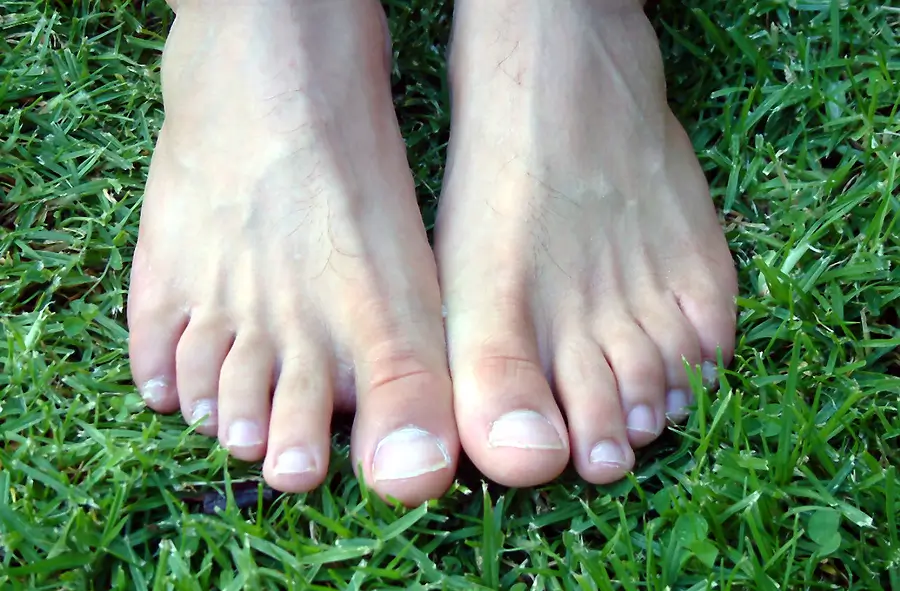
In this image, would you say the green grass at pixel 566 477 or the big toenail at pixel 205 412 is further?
the big toenail at pixel 205 412

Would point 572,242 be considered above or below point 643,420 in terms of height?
above

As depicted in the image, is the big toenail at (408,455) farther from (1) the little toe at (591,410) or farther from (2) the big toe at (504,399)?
(1) the little toe at (591,410)

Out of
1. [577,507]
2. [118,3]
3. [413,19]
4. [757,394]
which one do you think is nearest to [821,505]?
[757,394]

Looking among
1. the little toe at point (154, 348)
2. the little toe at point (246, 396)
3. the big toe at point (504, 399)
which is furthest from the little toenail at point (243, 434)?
the big toe at point (504, 399)

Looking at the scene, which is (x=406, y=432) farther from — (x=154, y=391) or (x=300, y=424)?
(x=154, y=391)

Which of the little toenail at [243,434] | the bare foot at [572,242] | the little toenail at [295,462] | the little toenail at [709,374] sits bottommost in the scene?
the little toenail at [243,434]

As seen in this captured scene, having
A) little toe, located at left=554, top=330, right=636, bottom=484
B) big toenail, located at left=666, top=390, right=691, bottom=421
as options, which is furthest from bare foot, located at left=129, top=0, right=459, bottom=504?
big toenail, located at left=666, top=390, right=691, bottom=421

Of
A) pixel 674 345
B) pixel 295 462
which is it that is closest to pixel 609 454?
pixel 674 345

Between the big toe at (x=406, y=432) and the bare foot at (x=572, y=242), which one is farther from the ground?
the bare foot at (x=572, y=242)
